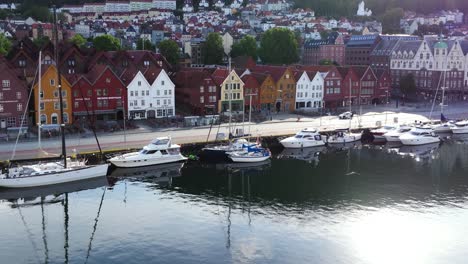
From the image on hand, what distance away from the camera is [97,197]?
3659 cm

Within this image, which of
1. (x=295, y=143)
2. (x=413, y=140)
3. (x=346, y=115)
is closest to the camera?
(x=295, y=143)

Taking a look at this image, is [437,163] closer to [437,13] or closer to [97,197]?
[97,197]

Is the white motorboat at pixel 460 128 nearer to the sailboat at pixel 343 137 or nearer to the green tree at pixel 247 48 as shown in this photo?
the sailboat at pixel 343 137

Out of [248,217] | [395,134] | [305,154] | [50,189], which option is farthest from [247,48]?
[248,217]

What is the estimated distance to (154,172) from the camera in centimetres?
4400

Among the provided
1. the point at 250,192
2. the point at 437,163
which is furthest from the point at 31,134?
the point at 437,163

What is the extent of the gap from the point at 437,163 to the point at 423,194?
1216 cm

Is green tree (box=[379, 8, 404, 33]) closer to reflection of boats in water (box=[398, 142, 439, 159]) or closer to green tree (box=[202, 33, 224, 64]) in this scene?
green tree (box=[202, 33, 224, 64])

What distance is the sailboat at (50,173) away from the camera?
3753 centimetres

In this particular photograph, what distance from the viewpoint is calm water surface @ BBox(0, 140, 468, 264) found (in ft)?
90.4

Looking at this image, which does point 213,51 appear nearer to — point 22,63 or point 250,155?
point 22,63

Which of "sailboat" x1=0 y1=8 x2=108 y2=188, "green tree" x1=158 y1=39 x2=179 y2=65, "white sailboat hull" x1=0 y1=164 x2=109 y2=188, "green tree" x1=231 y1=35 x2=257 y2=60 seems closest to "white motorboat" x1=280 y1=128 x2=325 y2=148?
"white sailboat hull" x1=0 y1=164 x2=109 y2=188

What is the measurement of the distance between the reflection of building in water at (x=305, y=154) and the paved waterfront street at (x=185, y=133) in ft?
12.5

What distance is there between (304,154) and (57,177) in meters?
23.8
